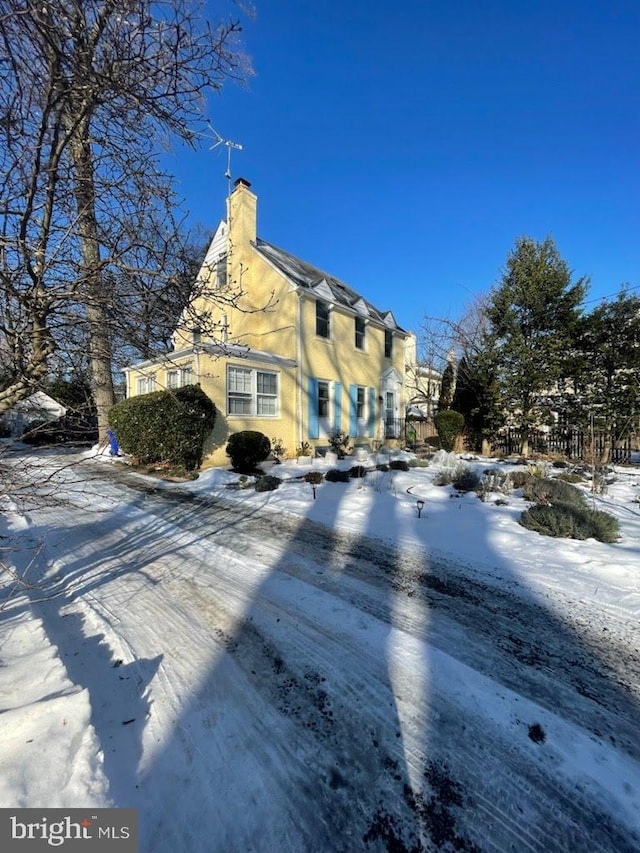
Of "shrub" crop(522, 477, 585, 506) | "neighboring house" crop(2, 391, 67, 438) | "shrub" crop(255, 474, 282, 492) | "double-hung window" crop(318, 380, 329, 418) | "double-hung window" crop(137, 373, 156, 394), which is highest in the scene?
"double-hung window" crop(137, 373, 156, 394)

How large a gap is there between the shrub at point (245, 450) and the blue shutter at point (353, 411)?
5.81 m

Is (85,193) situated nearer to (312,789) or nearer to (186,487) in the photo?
(312,789)

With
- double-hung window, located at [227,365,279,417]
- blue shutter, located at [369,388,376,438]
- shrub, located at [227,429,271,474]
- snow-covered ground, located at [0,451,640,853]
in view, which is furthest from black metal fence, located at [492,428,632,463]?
shrub, located at [227,429,271,474]

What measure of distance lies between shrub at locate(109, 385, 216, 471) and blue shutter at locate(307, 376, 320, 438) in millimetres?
4334

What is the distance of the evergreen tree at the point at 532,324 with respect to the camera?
43.8ft

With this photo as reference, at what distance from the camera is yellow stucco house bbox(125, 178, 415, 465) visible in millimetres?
11594

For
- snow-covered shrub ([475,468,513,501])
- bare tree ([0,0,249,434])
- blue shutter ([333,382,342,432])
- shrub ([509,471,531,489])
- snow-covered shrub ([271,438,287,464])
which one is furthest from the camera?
blue shutter ([333,382,342,432])

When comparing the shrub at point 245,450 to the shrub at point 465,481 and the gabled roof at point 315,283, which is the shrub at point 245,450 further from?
the gabled roof at point 315,283

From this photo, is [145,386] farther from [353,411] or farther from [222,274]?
[353,411]

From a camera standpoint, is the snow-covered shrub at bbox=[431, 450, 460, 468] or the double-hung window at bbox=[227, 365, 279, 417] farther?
the double-hung window at bbox=[227, 365, 279, 417]

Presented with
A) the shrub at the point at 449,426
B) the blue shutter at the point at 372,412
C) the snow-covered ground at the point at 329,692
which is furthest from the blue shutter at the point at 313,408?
the snow-covered ground at the point at 329,692

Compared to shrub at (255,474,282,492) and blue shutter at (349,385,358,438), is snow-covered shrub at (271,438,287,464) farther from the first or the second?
shrub at (255,474,282,492)

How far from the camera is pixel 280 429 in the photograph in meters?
13.1

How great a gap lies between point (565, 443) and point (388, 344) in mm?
8824
